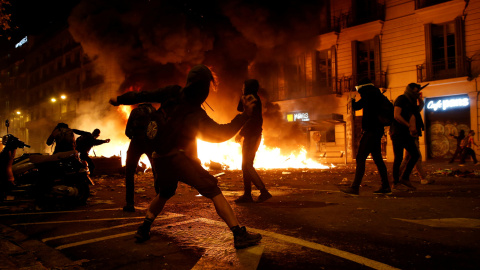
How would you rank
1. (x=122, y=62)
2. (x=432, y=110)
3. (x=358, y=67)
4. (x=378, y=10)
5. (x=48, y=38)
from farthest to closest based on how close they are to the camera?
(x=48, y=38), (x=358, y=67), (x=378, y=10), (x=432, y=110), (x=122, y=62)

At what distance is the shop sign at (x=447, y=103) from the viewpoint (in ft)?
55.3

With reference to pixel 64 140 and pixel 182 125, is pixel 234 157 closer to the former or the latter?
pixel 64 140

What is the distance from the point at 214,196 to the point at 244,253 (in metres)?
0.59

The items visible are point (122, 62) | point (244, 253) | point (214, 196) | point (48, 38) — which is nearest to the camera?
point (244, 253)

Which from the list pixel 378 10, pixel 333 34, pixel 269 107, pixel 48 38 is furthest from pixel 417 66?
pixel 48 38

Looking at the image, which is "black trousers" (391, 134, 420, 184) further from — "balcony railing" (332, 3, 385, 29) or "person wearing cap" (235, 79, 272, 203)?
"balcony railing" (332, 3, 385, 29)

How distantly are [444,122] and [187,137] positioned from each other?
719 inches

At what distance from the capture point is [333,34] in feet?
69.2

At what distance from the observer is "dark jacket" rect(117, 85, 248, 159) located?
10.1 ft

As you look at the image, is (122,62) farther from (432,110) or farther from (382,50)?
(432,110)

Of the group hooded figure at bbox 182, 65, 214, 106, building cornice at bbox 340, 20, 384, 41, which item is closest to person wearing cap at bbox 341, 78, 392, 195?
hooded figure at bbox 182, 65, 214, 106

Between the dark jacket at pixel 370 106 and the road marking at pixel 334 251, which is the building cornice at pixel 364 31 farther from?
the road marking at pixel 334 251

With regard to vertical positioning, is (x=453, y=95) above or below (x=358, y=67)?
below

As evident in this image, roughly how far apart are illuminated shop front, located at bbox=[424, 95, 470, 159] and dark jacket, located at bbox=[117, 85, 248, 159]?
692 inches
